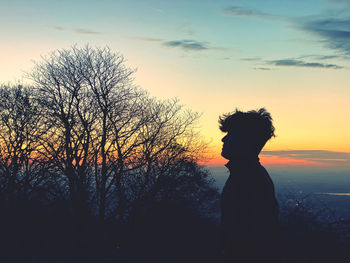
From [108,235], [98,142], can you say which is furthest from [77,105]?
[108,235]

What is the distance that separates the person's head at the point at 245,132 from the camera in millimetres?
3090

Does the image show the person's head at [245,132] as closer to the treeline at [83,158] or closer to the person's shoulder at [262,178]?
the person's shoulder at [262,178]

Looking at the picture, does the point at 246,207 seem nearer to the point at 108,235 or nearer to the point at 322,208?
the point at 322,208

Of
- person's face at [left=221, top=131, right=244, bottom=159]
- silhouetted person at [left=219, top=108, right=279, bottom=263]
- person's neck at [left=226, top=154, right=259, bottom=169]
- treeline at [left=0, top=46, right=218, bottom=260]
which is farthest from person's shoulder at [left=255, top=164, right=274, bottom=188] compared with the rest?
treeline at [left=0, top=46, right=218, bottom=260]

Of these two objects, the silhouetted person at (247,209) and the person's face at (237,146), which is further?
the person's face at (237,146)

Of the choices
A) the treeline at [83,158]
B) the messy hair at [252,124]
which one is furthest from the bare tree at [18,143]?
the messy hair at [252,124]

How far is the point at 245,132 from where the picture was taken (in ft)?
10.6

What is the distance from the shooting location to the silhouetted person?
2887 mm

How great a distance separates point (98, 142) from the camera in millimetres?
22016

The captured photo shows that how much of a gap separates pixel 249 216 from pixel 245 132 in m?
0.78

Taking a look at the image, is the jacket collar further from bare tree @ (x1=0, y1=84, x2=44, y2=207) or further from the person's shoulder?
bare tree @ (x1=0, y1=84, x2=44, y2=207)

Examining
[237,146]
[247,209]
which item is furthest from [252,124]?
[247,209]

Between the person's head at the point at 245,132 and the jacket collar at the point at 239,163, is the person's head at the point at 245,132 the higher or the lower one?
the higher one

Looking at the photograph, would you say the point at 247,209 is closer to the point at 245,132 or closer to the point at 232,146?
the point at 232,146
